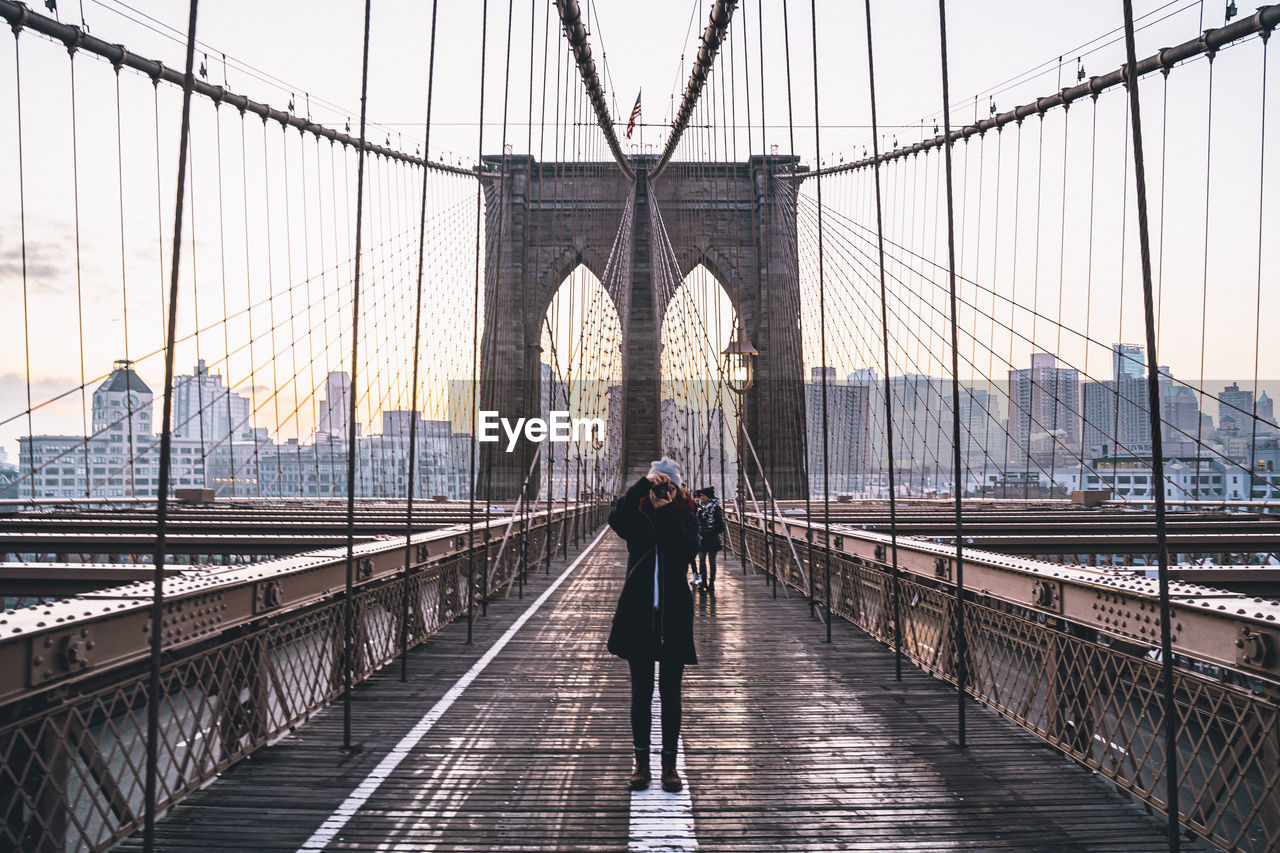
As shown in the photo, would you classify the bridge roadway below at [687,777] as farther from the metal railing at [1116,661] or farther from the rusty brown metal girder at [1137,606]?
the rusty brown metal girder at [1137,606]

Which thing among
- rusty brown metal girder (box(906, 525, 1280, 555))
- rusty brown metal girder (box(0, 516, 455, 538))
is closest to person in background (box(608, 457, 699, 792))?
rusty brown metal girder (box(906, 525, 1280, 555))

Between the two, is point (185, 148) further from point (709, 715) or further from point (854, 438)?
point (854, 438)

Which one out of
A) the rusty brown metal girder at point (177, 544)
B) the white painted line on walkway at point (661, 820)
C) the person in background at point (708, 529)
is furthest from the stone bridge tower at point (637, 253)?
the white painted line on walkway at point (661, 820)

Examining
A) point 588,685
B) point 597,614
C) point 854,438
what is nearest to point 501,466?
point 854,438

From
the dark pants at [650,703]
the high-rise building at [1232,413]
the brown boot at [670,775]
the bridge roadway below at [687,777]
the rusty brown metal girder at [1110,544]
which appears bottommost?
the bridge roadway below at [687,777]

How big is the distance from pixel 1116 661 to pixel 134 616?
358 cm

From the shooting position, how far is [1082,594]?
3662 mm

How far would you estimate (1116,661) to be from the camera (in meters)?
3.37

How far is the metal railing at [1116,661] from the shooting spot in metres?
2.66

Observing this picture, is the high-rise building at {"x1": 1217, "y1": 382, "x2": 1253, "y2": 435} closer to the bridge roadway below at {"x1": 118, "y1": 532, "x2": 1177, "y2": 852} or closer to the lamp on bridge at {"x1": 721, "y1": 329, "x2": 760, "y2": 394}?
the lamp on bridge at {"x1": 721, "y1": 329, "x2": 760, "y2": 394}

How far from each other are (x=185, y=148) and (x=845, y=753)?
3489mm

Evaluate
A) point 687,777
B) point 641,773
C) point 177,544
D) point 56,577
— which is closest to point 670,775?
point 641,773

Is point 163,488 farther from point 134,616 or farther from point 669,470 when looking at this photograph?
point 669,470

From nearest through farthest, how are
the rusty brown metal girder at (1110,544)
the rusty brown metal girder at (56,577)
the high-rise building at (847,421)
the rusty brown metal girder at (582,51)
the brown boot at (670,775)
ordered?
the brown boot at (670,775) → the rusty brown metal girder at (56,577) → the rusty brown metal girder at (1110,544) → the rusty brown metal girder at (582,51) → the high-rise building at (847,421)
